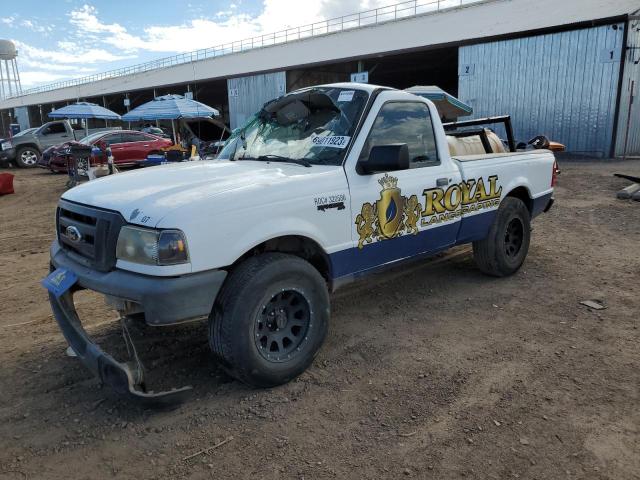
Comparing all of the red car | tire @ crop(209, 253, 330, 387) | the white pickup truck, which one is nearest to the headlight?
the white pickup truck

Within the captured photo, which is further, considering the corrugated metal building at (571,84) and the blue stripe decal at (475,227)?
the corrugated metal building at (571,84)

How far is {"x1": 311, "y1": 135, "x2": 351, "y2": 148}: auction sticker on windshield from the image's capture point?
3.67 m

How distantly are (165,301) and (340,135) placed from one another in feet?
6.05

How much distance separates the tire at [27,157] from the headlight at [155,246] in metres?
20.8

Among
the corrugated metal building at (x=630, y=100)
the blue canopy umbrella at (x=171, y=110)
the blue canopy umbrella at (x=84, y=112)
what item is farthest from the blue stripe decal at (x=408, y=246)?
the blue canopy umbrella at (x=84, y=112)

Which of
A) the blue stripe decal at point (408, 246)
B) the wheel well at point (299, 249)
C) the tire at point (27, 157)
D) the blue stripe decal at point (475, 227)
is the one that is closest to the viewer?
the wheel well at point (299, 249)

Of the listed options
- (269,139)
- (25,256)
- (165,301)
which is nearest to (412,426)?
(165,301)

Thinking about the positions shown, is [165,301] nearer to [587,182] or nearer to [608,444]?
[608,444]

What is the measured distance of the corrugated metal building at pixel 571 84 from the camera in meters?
16.0

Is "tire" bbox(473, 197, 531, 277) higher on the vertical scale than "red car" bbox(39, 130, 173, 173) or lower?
lower

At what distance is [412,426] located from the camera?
286cm

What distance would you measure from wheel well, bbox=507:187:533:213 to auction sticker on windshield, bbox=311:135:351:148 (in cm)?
246

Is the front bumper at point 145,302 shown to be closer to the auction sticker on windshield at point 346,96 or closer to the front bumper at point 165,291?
the front bumper at point 165,291

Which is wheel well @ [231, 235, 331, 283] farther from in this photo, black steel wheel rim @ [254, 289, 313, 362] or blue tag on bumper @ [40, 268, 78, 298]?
blue tag on bumper @ [40, 268, 78, 298]
